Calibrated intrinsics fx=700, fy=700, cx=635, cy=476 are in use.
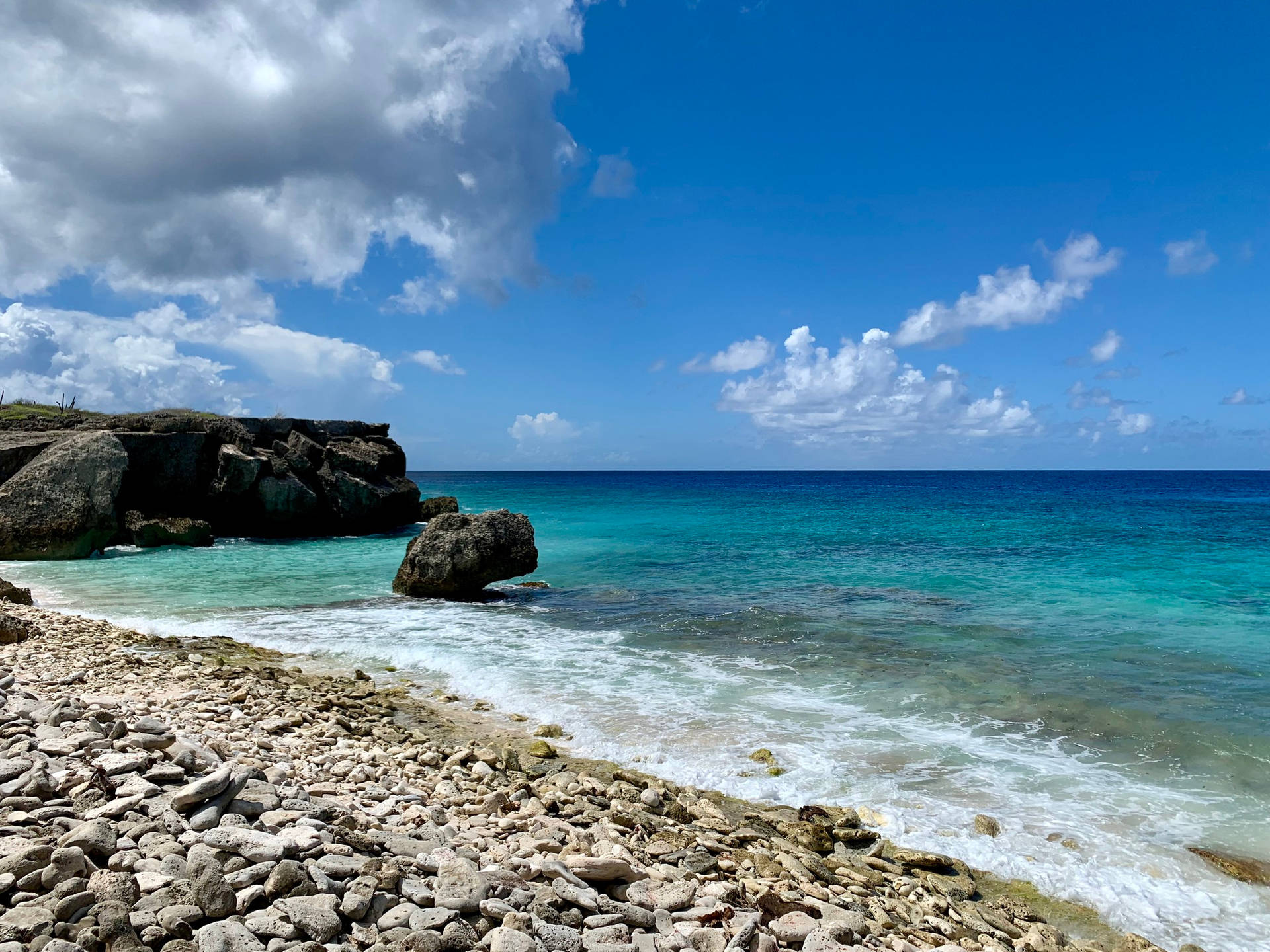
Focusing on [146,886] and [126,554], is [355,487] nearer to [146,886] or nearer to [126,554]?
[126,554]

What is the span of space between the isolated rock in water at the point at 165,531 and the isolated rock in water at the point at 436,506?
10483mm

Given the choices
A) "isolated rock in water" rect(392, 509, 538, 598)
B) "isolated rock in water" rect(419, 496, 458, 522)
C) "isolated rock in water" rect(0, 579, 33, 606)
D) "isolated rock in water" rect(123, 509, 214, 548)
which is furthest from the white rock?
"isolated rock in water" rect(419, 496, 458, 522)

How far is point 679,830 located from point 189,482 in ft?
102

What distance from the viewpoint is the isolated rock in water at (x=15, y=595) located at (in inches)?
563

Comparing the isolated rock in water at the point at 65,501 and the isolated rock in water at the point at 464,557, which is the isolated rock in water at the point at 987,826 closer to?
the isolated rock in water at the point at 464,557

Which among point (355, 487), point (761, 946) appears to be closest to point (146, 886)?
point (761, 946)

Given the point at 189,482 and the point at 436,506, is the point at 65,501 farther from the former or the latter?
the point at 436,506

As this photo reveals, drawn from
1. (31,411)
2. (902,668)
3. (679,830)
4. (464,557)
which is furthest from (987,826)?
(31,411)

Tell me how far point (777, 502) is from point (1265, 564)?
43558 mm

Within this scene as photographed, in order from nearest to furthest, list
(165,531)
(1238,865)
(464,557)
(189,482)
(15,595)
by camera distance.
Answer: (1238,865) < (15,595) < (464,557) < (165,531) < (189,482)

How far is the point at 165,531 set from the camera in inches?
1084

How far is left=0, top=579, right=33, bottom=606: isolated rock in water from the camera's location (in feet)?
47.0

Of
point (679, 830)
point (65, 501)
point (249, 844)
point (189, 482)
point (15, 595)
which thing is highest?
point (189, 482)

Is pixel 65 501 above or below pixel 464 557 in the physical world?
above
